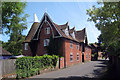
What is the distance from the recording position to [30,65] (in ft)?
48.5

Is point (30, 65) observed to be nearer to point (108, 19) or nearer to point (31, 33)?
point (108, 19)

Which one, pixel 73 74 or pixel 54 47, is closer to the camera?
pixel 73 74

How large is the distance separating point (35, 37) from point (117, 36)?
21.3 m

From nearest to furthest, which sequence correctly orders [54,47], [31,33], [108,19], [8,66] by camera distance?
[108,19]
[8,66]
[54,47]
[31,33]

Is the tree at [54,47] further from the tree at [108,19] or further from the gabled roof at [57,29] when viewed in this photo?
the tree at [108,19]

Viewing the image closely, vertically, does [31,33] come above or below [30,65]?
above

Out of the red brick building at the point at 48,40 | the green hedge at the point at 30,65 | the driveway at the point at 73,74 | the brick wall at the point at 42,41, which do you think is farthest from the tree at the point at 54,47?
the driveway at the point at 73,74

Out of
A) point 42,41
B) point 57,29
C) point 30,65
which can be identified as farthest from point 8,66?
point 42,41

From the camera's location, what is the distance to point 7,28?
63.8 feet

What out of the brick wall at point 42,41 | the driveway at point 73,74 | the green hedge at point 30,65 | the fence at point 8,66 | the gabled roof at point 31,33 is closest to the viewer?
the fence at point 8,66

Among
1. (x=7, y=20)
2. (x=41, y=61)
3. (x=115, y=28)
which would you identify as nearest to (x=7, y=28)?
(x=7, y=20)

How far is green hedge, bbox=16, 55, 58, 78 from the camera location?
43.9ft

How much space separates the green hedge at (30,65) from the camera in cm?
1338

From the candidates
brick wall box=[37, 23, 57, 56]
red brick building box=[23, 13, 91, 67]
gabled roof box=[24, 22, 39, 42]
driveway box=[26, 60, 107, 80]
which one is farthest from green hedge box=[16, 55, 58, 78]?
gabled roof box=[24, 22, 39, 42]
